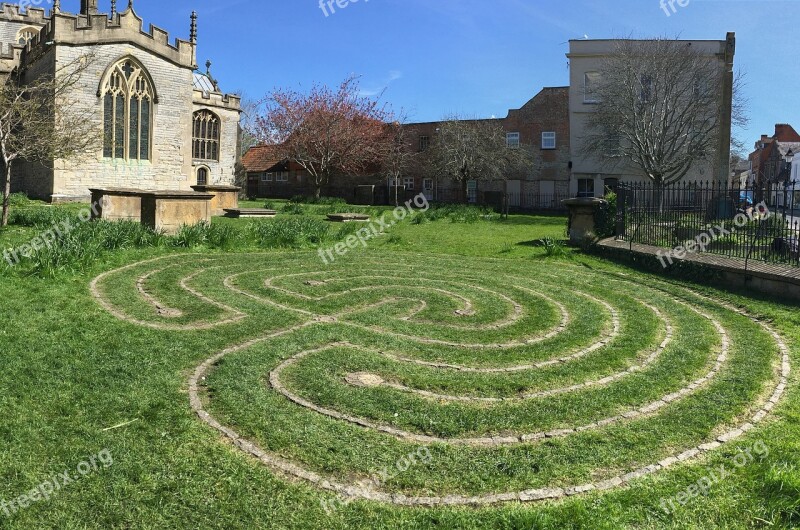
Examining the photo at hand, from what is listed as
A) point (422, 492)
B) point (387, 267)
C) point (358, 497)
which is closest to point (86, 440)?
point (358, 497)

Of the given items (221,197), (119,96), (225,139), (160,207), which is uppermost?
(119,96)

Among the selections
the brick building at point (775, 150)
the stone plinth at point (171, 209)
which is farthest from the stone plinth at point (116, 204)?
the brick building at point (775, 150)

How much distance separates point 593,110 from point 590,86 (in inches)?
60.3

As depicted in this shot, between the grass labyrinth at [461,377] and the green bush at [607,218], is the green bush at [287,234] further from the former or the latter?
the green bush at [607,218]

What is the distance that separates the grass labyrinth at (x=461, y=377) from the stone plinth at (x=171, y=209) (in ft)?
13.5

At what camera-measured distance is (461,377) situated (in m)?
5.88

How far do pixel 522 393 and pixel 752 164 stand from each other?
103786 millimetres

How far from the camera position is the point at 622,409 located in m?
5.12

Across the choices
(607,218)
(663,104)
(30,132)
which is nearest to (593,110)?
(663,104)

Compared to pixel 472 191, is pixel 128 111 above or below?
above

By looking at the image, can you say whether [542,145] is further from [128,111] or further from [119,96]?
[119,96]

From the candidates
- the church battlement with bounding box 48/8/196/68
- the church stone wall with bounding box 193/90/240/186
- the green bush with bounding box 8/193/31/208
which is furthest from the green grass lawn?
the church stone wall with bounding box 193/90/240/186

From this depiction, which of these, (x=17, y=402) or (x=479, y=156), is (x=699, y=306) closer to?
(x=17, y=402)

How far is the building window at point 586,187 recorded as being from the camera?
40031 millimetres
